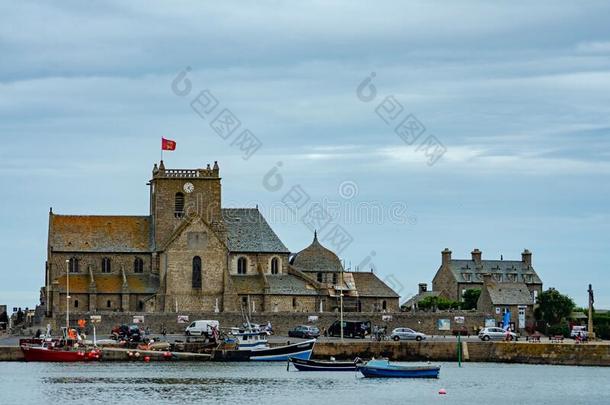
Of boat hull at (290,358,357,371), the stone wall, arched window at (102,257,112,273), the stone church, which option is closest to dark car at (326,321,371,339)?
the stone wall

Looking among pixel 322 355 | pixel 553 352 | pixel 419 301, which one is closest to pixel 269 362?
pixel 322 355

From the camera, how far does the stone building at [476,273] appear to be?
162m

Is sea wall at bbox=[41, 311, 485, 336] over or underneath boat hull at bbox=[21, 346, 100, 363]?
over

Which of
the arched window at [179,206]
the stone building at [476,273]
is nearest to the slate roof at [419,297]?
the stone building at [476,273]

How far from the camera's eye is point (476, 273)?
163 meters

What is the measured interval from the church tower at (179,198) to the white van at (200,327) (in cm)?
1397

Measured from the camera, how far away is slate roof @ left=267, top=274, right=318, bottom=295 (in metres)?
125

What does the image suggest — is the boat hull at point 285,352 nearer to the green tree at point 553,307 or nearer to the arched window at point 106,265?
the arched window at point 106,265

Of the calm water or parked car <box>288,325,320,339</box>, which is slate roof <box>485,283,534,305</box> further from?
the calm water

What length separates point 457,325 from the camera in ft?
406

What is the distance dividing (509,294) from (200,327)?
3052cm

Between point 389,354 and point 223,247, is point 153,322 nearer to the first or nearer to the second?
point 223,247

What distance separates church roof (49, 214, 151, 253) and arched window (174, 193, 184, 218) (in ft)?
9.49

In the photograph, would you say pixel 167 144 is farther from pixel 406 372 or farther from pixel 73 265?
pixel 406 372
